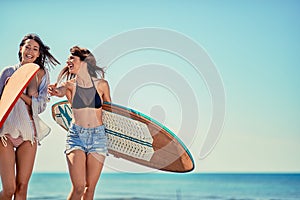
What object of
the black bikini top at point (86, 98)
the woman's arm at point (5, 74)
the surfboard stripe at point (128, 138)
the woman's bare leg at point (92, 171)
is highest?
the woman's arm at point (5, 74)

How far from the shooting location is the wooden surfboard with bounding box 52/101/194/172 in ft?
13.8

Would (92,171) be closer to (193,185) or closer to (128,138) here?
(128,138)

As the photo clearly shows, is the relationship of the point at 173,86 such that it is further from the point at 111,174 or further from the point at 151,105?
the point at 111,174

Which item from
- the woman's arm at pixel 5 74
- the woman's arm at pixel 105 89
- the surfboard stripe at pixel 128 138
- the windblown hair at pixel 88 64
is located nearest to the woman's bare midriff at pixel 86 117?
the woman's arm at pixel 105 89

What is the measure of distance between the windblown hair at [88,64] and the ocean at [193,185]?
41.6 ft

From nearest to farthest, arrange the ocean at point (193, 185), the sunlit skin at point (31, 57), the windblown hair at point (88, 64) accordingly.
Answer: the sunlit skin at point (31, 57)
the windblown hair at point (88, 64)
the ocean at point (193, 185)

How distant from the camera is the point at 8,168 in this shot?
142 inches

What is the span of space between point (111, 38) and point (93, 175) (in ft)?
3.47

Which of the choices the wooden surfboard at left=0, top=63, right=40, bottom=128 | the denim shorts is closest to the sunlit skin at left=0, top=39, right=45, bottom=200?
the wooden surfboard at left=0, top=63, right=40, bottom=128

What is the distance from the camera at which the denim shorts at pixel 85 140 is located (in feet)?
12.5

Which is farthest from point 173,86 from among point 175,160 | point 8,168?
point 8,168

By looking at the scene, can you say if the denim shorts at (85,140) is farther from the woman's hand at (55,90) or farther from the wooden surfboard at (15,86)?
the wooden surfboard at (15,86)

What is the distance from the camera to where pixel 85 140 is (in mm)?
3805

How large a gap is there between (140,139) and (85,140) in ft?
2.34
